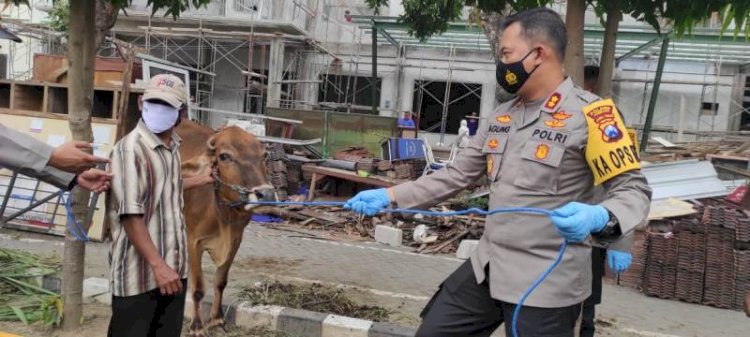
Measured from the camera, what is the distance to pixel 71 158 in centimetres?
272

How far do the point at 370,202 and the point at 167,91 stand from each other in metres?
1.16

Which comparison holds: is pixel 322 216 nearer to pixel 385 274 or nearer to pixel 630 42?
pixel 385 274

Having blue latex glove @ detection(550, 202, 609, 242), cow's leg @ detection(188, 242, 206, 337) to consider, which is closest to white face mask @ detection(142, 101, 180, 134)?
cow's leg @ detection(188, 242, 206, 337)

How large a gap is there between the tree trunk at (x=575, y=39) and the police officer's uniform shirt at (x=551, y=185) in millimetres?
1714

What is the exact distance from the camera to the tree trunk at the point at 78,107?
13.9 ft

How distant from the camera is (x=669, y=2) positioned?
4.03 metres

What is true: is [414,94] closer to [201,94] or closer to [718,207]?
[201,94]

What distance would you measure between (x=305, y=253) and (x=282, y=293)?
263 centimetres

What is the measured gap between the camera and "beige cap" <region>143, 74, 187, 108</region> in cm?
299

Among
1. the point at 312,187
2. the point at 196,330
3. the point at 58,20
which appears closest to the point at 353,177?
the point at 312,187

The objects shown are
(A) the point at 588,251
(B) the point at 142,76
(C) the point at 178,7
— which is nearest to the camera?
(A) the point at 588,251

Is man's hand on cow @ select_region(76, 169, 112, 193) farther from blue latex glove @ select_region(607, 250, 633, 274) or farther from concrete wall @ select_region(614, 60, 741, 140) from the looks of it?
concrete wall @ select_region(614, 60, 741, 140)

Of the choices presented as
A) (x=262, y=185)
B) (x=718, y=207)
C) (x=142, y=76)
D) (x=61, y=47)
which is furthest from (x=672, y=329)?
(x=61, y=47)

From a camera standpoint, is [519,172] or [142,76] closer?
[519,172]
